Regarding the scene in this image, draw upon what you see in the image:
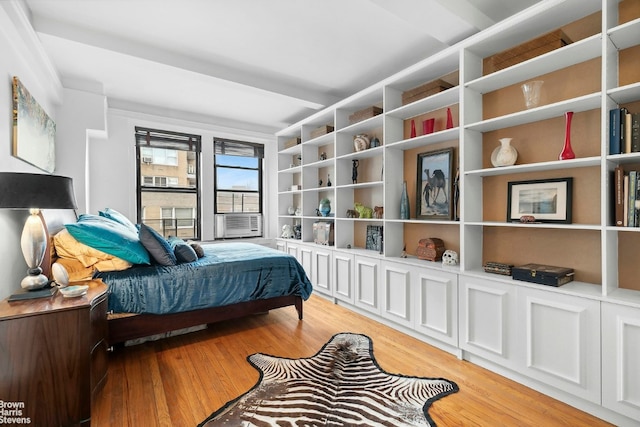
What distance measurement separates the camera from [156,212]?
4.75m

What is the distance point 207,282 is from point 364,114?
2493 millimetres

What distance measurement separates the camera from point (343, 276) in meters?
3.74

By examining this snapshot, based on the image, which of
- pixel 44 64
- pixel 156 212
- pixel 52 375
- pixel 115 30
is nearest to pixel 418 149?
pixel 115 30

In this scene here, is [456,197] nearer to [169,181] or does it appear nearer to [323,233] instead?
[323,233]

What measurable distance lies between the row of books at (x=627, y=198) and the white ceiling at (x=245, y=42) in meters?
1.51

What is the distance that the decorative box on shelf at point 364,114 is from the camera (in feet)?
11.3

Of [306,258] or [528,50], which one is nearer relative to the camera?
[528,50]

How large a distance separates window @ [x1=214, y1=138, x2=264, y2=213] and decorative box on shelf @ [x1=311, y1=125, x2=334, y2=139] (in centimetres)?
145

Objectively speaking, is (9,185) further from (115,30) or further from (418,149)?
(418,149)

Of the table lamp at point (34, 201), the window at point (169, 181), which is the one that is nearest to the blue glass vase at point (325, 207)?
the window at point (169, 181)

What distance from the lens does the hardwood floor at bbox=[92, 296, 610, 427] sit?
5.82 ft

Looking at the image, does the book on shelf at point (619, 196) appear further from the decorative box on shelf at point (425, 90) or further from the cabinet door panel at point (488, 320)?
the decorative box on shelf at point (425, 90)

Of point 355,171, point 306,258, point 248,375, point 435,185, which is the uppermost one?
point 355,171

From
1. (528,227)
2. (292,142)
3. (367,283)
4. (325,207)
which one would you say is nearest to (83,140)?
(292,142)
